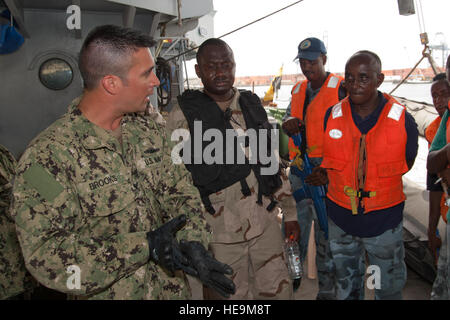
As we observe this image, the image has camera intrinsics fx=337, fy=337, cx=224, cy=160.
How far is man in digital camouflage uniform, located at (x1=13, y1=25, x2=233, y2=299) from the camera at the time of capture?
118 cm

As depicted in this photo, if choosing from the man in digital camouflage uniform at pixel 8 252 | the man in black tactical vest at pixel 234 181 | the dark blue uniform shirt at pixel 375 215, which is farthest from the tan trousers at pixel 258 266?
the man in digital camouflage uniform at pixel 8 252

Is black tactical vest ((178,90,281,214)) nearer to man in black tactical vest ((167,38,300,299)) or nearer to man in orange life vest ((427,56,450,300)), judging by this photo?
man in black tactical vest ((167,38,300,299))

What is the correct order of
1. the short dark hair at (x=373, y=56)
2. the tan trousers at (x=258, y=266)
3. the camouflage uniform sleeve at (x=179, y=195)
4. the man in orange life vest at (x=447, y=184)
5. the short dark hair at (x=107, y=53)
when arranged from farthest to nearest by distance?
the short dark hair at (x=373, y=56), the tan trousers at (x=258, y=266), the man in orange life vest at (x=447, y=184), the camouflage uniform sleeve at (x=179, y=195), the short dark hair at (x=107, y=53)

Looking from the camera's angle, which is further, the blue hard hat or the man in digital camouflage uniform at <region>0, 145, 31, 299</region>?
the blue hard hat

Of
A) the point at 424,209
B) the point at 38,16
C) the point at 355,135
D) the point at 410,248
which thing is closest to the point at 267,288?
the point at 355,135

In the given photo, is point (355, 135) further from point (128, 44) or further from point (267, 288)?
point (128, 44)

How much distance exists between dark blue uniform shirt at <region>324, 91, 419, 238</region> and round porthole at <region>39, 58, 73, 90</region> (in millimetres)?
5282

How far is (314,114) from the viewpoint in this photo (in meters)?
3.34

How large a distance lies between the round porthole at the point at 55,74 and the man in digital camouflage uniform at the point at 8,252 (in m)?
3.77

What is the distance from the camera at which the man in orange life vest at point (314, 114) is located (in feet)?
10.1

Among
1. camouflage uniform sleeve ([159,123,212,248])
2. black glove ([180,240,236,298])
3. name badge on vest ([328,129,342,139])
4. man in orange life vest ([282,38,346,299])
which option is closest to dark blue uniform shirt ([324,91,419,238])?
name badge on vest ([328,129,342,139])

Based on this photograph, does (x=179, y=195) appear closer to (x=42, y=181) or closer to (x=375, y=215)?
(x=42, y=181)

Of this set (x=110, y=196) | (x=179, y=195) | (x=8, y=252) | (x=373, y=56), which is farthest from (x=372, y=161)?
(x=8, y=252)

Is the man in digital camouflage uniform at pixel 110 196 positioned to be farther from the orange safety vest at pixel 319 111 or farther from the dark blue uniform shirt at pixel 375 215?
the orange safety vest at pixel 319 111
